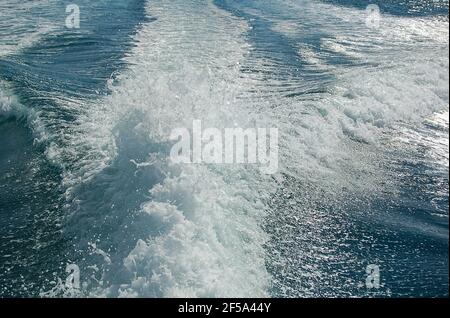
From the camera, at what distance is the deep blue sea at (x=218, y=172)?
21.6ft

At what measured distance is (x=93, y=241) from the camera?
7.14 meters

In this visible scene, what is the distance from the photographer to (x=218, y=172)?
29.4 ft

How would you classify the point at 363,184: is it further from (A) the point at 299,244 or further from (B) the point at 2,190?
(B) the point at 2,190

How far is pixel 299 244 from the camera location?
734 centimetres

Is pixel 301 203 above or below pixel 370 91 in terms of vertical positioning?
below

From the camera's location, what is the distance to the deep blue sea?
6598 mm

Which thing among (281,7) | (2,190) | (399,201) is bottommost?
(2,190)

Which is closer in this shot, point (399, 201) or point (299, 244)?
point (299, 244)

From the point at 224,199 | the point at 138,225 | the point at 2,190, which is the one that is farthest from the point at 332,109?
the point at 2,190

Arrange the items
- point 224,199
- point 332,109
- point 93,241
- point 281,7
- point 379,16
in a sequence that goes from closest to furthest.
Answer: point 93,241
point 224,199
point 332,109
point 379,16
point 281,7

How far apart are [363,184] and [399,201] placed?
0.79 m

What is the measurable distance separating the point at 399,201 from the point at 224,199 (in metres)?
3.35
